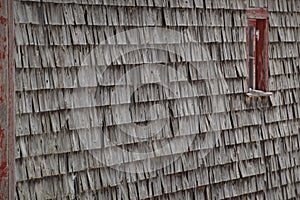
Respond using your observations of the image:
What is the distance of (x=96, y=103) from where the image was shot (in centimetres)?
653

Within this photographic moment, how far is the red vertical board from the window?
372 cm

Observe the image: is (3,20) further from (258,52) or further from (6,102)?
(258,52)

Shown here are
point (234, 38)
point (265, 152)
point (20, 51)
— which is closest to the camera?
point (20, 51)

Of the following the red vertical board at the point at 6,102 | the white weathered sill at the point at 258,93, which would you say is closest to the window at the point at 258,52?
the white weathered sill at the point at 258,93

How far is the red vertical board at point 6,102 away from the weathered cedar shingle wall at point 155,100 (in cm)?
8

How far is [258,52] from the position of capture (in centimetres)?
855

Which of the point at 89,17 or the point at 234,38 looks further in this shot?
the point at 234,38

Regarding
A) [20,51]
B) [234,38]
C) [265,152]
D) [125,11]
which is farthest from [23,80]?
[265,152]

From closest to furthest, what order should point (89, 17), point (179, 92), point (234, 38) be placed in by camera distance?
point (89, 17) → point (179, 92) → point (234, 38)

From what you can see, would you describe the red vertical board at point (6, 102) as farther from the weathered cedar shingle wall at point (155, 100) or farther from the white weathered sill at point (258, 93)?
the white weathered sill at point (258, 93)

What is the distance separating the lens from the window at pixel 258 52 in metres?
8.49

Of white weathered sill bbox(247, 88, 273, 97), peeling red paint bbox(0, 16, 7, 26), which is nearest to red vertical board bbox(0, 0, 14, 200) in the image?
peeling red paint bbox(0, 16, 7, 26)

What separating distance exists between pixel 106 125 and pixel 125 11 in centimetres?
125

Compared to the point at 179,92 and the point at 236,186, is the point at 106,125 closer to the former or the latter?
the point at 179,92
